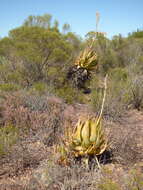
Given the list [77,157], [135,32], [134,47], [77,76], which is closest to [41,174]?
[77,157]

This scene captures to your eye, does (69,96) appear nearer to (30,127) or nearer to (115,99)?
(115,99)

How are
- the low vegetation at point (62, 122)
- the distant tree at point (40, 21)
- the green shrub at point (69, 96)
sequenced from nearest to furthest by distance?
the low vegetation at point (62, 122) → the green shrub at point (69, 96) → the distant tree at point (40, 21)

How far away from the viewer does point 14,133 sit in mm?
4859

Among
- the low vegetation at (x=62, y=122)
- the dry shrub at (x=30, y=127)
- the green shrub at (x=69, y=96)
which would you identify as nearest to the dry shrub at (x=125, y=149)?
the low vegetation at (x=62, y=122)

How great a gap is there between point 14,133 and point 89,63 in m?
6.62

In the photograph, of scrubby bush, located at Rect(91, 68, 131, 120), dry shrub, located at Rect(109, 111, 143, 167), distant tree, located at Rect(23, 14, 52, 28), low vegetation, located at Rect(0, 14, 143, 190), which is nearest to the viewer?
low vegetation, located at Rect(0, 14, 143, 190)

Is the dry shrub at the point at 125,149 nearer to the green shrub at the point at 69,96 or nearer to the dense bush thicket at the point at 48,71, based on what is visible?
the dense bush thicket at the point at 48,71

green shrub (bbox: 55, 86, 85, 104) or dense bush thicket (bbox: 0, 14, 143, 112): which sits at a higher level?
dense bush thicket (bbox: 0, 14, 143, 112)

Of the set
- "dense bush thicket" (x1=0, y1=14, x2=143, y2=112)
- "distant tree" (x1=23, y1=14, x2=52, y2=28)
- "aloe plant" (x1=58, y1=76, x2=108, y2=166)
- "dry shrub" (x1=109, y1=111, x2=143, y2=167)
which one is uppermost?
"distant tree" (x1=23, y1=14, x2=52, y2=28)

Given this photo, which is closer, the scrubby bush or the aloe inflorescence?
the scrubby bush

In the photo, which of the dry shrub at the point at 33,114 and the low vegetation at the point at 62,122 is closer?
the low vegetation at the point at 62,122

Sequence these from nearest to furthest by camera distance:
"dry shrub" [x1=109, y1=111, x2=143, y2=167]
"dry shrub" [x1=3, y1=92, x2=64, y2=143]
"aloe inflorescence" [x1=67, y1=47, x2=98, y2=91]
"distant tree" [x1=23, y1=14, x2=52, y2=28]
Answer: "dry shrub" [x1=109, y1=111, x2=143, y2=167], "dry shrub" [x1=3, y1=92, x2=64, y2=143], "aloe inflorescence" [x1=67, y1=47, x2=98, y2=91], "distant tree" [x1=23, y1=14, x2=52, y2=28]

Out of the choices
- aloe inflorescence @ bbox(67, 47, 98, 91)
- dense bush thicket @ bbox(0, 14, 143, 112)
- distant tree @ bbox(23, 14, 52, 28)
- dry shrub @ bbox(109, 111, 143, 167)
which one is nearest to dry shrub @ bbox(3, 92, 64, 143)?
dense bush thicket @ bbox(0, 14, 143, 112)

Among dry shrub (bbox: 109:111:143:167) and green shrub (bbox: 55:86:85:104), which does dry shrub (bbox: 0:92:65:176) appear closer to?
green shrub (bbox: 55:86:85:104)
